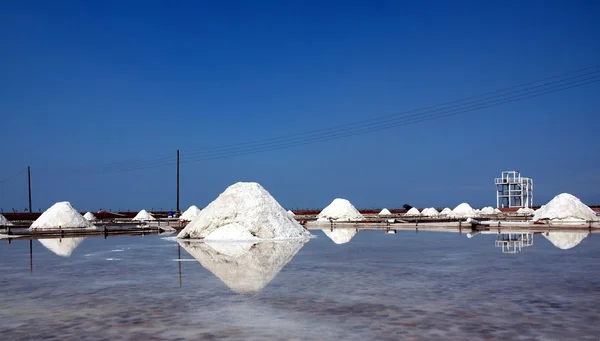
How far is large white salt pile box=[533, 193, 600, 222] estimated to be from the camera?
44.5 meters

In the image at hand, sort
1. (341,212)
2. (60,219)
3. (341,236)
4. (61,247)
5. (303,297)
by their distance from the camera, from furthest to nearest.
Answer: (341,212) → (60,219) → (341,236) → (61,247) → (303,297)

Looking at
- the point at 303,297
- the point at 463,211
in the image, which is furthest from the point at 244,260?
the point at 463,211

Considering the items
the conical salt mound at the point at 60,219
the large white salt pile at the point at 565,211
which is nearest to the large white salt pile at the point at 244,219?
the conical salt mound at the point at 60,219

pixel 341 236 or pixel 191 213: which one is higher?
pixel 191 213

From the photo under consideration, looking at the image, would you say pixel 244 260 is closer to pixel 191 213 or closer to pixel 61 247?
pixel 61 247

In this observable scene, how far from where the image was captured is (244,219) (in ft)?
101

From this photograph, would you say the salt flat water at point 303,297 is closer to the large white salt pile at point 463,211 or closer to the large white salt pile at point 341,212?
the large white salt pile at point 341,212

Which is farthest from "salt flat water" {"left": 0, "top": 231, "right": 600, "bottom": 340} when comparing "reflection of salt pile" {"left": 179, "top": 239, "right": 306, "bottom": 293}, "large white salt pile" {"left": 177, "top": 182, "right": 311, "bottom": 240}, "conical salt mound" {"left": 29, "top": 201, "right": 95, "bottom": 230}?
"conical salt mound" {"left": 29, "top": 201, "right": 95, "bottom": 230}

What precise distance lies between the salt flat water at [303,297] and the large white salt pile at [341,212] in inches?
1396

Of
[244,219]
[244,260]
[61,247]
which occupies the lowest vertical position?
[61,247]

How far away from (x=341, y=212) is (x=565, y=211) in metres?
22.0

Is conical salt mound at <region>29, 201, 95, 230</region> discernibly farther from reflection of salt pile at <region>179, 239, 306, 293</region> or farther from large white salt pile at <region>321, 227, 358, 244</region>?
large white salt pile at <region>321, 227, 358, 244</region>

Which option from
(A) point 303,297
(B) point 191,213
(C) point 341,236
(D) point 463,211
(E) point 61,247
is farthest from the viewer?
(D) point 463,211

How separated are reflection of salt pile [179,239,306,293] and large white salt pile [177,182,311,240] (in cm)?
201
